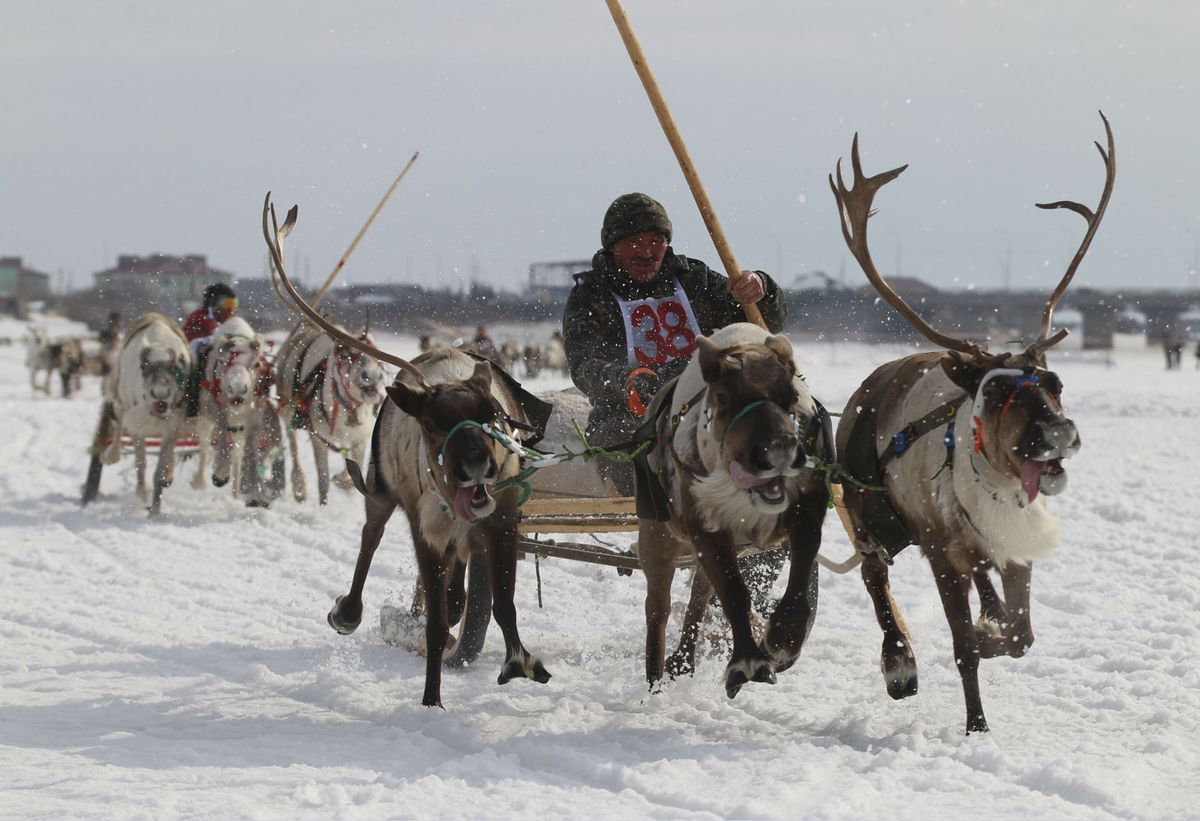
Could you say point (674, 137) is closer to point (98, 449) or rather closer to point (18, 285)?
point (98, 449)

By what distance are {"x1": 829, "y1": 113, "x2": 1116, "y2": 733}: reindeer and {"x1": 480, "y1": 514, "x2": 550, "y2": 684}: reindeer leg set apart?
132 centimetres

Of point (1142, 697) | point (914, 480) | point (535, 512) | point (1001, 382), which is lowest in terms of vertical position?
point (1142, 697)

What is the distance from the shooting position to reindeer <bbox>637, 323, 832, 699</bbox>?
491 centimetres

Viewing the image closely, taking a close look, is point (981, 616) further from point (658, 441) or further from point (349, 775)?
point (349, 775)

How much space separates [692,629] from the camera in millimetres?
6559

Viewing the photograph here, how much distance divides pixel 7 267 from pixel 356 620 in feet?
356

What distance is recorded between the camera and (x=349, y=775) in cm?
484

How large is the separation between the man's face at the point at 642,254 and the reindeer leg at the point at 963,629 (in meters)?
2.15

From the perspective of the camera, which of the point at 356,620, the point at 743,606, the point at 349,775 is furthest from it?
the point at 356,620

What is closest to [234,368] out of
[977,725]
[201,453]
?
[201,453]

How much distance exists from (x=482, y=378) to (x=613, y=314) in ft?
3.87

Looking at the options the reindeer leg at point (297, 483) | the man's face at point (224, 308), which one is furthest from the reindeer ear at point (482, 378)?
the man's face at point (224, 308)

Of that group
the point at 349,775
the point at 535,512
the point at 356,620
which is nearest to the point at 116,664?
the point at 356,620

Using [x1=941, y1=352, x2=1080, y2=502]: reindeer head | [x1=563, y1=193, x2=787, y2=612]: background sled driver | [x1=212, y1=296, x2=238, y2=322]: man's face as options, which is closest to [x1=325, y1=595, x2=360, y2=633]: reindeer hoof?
[x1=563, y1=193, x2=787, y2=612]: background sled driver
